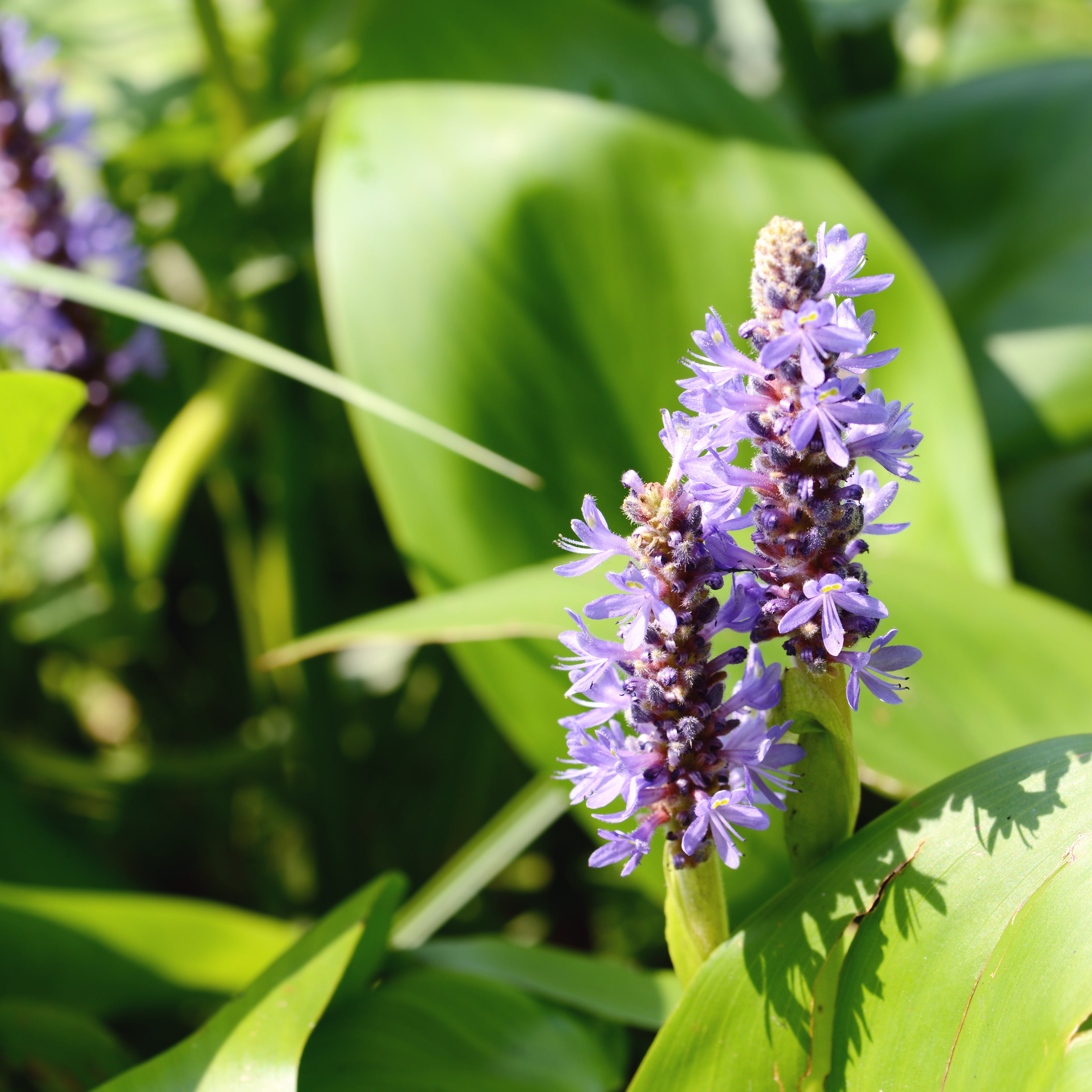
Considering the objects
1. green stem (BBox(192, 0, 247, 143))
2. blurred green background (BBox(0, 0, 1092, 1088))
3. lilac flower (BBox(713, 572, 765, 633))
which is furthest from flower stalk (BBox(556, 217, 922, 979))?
green stem (BBox(192, 0, 247, 143))

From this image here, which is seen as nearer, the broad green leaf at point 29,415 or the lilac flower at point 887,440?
the lilac flower at point 887,440

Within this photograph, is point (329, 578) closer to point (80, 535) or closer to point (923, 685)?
point (80, 535)

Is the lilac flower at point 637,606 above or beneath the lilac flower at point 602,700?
above

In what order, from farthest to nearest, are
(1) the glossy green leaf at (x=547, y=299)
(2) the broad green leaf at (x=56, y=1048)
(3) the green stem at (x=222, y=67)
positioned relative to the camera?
(3) the green stem at (x=222, y=67) → (1) the glossy green leaf at (x=547, y=299) → (2) the broad green leaf at (x=56, y=1048)

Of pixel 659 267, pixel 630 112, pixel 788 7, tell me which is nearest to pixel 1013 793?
pixel 659 267

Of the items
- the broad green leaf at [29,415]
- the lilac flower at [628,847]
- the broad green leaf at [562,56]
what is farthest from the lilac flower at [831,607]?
the broad green leaf at [562,56]

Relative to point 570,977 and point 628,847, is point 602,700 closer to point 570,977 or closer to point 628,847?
point 628,847

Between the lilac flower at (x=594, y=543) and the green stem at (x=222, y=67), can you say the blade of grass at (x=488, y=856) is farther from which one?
the green stem at (x=222, y=67)
